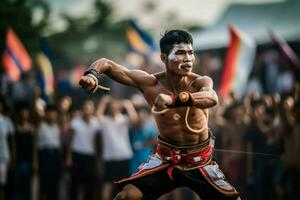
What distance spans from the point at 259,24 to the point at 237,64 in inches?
464

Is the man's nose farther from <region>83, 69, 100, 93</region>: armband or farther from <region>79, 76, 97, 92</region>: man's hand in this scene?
<region>79, 76, 97, 92</region>: man's hand

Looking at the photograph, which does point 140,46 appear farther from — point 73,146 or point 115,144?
point 115,144

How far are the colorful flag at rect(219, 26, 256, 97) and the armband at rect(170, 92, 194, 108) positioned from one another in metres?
8.51

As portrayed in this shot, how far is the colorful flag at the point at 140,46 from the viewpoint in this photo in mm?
19719

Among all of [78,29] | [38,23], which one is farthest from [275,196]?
[78,29]

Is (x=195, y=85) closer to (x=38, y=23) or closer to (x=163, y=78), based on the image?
(x=163, y=78)

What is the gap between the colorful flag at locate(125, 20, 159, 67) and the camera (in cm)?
1972

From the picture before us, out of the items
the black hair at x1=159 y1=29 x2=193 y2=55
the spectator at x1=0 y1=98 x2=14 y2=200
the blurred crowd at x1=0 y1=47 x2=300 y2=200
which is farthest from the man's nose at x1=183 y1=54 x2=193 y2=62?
the spectator at x1=0 y1=98 x2=14 y2=200

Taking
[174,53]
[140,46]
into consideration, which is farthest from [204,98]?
[140,46]

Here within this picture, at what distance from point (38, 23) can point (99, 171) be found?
838 inches

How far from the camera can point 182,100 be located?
814 cm

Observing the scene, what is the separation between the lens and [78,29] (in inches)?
2277

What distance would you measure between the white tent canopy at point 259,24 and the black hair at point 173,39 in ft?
51.2

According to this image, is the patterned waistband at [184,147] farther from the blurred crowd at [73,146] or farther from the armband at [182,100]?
the blurred crowd at [73,146]
